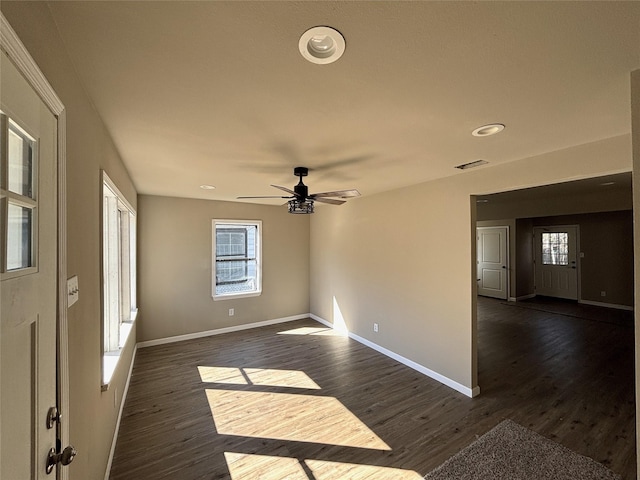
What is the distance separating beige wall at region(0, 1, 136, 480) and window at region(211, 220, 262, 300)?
3250 mm

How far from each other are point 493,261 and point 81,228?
359 inches

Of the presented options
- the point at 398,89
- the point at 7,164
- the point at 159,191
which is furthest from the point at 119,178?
the point at 398,89

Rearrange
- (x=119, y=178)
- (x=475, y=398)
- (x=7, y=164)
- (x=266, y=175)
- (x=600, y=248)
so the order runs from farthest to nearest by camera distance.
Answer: (x=600, y=248)
(x=266, y=175)
(x=475, y=398)
(x=119, y=178)
(x=7, y=164)

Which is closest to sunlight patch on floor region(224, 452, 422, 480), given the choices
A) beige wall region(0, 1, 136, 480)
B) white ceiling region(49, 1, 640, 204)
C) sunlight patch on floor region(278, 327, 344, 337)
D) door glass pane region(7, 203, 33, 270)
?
beige wall region(0, 1, 136, 480)

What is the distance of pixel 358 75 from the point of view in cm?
129

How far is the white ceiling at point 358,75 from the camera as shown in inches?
37.9

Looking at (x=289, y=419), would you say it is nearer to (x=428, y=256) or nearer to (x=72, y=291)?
(x=72, y=291)

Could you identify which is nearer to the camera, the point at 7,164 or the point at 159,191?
the point at 7,164

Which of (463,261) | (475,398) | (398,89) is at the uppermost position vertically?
(398,89)

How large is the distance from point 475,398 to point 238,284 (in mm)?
4217

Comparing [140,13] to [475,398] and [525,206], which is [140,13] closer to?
[475,398]

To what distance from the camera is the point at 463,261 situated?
10.0 feet

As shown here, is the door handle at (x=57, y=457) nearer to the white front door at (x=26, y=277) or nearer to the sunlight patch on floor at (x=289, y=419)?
the white front door at (x=26, y=277)

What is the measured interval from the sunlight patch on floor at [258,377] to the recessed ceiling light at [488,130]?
3007 millimetres
